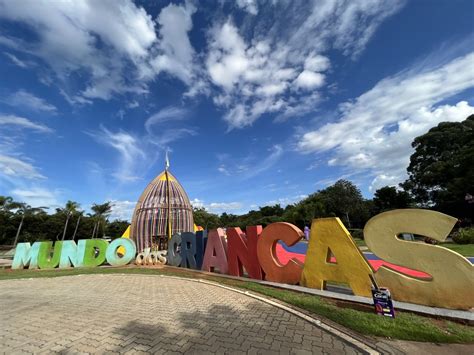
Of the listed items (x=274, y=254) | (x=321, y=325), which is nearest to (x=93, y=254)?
(x=274, y=254)

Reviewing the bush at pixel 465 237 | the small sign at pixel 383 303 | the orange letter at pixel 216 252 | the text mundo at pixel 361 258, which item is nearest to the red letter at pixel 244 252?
the text mundo at pixel 361 258

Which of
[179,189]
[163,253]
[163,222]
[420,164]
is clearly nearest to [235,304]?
[163,253]

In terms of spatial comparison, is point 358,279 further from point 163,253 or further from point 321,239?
point 163,253

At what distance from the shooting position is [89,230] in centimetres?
5697

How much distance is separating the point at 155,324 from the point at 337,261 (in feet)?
18.2

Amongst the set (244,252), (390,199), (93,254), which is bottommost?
(244,252)

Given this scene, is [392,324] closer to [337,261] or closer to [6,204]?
[337,261]

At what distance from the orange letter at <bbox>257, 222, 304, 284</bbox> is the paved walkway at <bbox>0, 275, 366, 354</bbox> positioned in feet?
7.08

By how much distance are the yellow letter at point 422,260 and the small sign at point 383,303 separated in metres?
1.25

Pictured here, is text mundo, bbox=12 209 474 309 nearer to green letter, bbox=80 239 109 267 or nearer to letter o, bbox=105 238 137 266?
letter o, bbox=105 238 137 266

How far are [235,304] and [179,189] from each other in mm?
18189

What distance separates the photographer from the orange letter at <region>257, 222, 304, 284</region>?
29.8 feet

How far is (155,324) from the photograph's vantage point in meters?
5.73

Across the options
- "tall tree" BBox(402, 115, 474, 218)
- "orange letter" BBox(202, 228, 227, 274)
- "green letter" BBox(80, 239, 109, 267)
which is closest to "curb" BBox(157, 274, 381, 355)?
"orange letter" BBox(202, 228, 227, 274)
